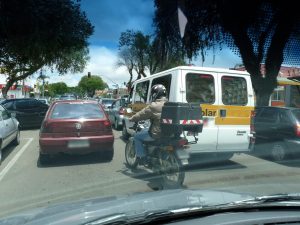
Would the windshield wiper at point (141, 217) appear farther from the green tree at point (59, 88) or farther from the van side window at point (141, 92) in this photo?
the green tree at point (59, 88)

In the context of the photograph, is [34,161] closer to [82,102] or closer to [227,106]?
[82,102]

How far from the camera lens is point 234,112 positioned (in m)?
9.26

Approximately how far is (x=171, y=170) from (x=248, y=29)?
12582 millimetres

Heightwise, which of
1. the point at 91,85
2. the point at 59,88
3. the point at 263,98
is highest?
the point at 91,85

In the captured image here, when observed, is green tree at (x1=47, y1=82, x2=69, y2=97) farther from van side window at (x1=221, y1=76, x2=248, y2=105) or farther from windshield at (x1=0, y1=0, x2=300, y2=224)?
van side window at (x1=221, y1=76, x2=248, y2=105)

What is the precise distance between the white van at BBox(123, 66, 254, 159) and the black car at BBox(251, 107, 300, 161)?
0.80 meters

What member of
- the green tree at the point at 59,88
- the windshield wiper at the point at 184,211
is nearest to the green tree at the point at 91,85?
the green tree at the point at 59,88

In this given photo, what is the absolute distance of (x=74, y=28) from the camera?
19.0 metres

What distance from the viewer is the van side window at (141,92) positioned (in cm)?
1170

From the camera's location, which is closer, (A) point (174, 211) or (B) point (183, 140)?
(A) point (174, 211)

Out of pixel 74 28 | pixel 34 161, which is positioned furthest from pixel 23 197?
pixel 74 28

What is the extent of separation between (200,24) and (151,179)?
498 inches

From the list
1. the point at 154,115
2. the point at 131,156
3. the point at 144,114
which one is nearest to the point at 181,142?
→ the point at 154,115

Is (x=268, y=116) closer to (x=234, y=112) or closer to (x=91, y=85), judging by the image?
(x=234, y=112)
